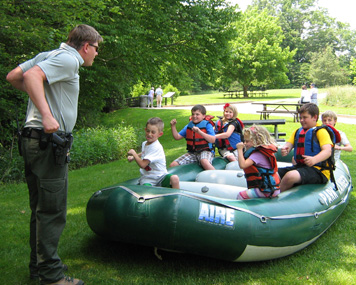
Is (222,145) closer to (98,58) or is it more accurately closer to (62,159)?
(62,159)

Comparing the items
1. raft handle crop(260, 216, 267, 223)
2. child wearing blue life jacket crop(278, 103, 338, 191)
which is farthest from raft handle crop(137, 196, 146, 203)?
child wearing blue life jacket crop(278, 103, 338, 191)

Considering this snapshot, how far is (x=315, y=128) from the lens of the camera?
4750mm

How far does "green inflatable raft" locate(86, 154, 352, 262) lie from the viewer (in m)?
3.41

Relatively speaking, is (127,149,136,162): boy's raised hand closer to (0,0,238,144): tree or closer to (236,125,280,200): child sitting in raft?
(236,125,280,200): child sitting in raft

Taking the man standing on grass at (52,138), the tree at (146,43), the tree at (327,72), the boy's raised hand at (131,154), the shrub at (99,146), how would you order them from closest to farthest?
the man standing on grass at (52,138) → the boy's raised hand at (131,154) → the shrub at (99,146) → the tree at (146,43) → the tree at (327,72)

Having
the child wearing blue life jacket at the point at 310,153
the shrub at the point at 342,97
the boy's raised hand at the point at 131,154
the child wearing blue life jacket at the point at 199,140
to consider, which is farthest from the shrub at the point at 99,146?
the shrub at the point at 342,97

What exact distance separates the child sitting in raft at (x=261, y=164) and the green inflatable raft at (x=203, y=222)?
180 millimetres

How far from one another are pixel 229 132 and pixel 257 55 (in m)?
31.5

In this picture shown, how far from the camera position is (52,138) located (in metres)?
2.77

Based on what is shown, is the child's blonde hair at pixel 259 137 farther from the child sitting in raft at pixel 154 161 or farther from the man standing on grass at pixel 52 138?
the man standing on grass at pixel 52 138

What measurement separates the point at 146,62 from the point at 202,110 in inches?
287

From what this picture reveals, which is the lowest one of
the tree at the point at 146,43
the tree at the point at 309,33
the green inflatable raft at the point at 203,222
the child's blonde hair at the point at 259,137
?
the green inflatable raft at the point at 203,222

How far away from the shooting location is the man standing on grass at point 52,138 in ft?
9.07

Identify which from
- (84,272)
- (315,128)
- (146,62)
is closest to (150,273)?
(84,272)
